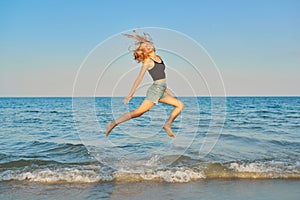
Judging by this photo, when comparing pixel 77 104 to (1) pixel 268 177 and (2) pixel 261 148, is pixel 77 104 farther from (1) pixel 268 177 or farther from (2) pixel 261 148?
(2) pixel 261 148

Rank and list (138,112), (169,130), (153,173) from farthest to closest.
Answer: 1. (153,173)
2. (169,130)
3. (138,112)

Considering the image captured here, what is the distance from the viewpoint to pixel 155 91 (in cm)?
553

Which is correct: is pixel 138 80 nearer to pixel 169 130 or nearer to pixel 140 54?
pixel 140 54

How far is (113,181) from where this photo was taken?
353 inches

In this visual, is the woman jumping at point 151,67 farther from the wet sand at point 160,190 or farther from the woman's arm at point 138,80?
the wet sand at point 160,190

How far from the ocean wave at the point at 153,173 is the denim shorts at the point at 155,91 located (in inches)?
154

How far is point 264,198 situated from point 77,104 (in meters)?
4.33

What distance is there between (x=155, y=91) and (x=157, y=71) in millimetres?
318

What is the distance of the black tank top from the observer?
5500mm

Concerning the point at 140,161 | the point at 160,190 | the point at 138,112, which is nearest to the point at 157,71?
the point at 138,112

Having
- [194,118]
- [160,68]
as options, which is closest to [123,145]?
[194,118]

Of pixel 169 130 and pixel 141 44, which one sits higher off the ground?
pixel 141 44

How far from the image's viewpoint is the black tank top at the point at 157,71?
5.50 metres

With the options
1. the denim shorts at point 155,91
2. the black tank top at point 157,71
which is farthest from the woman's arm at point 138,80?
the denim shorts at point 155,91
